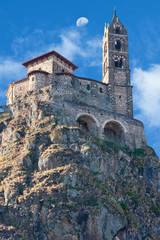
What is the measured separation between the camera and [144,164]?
77188 mm

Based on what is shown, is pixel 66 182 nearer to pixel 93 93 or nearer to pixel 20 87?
pixel 93 93

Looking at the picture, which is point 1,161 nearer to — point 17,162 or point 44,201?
point 17,162

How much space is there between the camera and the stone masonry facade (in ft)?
260

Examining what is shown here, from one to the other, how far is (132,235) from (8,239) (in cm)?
1566

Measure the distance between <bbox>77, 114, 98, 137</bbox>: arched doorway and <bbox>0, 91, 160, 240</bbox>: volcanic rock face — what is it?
12.5 feet

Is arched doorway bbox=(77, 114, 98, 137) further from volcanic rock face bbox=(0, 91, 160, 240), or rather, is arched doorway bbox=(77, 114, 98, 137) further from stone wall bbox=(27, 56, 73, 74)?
stone wall bbox=(27, 56, 73, 74)

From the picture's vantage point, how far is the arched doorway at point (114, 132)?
81062 millimetres

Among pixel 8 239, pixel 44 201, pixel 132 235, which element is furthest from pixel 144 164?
pixel 8 239

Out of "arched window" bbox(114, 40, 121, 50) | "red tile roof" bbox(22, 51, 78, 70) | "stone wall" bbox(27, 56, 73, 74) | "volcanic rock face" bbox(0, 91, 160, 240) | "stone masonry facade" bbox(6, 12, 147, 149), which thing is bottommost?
"volcanic rock face" bbox(0, 91, 160, 240)

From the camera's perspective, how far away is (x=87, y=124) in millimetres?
80188

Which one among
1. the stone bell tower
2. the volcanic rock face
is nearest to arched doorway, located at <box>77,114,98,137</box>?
the volcanic rock face

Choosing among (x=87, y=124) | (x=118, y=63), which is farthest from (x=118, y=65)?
(x=87, y=124)

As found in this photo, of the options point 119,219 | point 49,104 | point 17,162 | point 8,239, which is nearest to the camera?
point 8,239

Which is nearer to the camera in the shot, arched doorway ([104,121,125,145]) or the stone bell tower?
arched doorway ([104,121,125,145])
